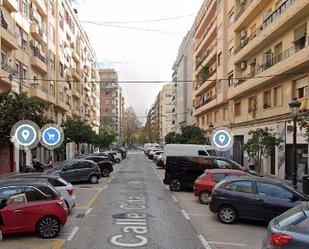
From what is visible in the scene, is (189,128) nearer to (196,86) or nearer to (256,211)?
(196,86)

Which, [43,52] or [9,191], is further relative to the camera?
[43,52]

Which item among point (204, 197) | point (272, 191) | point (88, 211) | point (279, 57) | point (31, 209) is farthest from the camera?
point (279, 57)

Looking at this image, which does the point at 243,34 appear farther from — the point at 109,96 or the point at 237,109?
the point at 109,96

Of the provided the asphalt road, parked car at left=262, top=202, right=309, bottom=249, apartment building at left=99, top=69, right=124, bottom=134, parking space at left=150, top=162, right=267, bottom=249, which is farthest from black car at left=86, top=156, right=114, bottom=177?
apartment building at left=99, top=69, right=124, bottom=134

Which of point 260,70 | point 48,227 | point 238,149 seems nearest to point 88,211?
point 48,227

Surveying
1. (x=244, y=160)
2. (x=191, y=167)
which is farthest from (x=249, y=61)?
(x=191, y=167)

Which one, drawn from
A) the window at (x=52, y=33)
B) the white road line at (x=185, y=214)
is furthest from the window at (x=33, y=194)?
the window at (x=52, y=33)

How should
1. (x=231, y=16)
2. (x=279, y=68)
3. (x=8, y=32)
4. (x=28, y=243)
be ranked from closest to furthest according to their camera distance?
(x=28, y=243) → (x=279, y=68) → (x=8, y=32) → (x=231, y=16)

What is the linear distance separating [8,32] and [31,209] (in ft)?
79.7

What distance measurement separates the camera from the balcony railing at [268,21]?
29.4m

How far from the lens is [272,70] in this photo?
31.8 m

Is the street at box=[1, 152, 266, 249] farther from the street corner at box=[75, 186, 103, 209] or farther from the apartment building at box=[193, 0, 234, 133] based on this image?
the apartment building at box=[193, 0, 234, 133]

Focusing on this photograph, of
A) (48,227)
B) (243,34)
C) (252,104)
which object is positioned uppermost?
(243,34)

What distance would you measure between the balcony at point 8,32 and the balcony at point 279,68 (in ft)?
59.2
